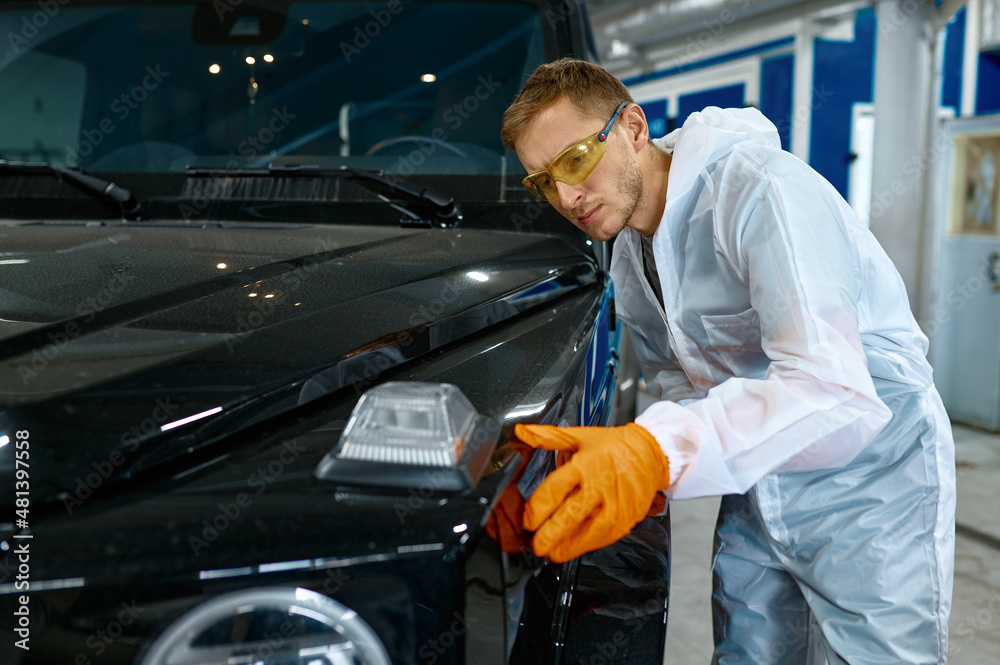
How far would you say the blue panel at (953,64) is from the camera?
6359mm

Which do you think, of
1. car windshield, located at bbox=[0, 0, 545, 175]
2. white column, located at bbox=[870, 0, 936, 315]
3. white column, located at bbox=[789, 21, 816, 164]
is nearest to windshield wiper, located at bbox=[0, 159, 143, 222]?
car windshield, located at bbox=[0, 0, 545, 175]

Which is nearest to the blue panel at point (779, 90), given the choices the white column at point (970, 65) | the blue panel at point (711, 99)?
the blue panel at point (711, 99)

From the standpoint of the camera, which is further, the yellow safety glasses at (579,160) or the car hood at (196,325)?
the yellow safety glasses at (579,160)

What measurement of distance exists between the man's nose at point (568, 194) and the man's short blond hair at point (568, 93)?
11 cm

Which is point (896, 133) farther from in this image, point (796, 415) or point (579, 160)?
point (796, 415)

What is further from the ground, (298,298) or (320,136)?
(320,136)

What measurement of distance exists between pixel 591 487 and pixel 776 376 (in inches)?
12.8

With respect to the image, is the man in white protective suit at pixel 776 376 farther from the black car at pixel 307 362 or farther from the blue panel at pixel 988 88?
the blue panel at pixel 988 88

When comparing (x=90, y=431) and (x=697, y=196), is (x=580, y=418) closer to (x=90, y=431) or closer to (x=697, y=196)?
(x=697, y=196)

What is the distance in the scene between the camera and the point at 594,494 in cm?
87

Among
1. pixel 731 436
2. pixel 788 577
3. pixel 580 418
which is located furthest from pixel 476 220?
pixel 788 577

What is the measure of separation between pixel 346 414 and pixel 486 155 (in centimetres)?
98

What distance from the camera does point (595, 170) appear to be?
1.29 m

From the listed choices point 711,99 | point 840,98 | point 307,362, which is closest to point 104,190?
point 307,362
